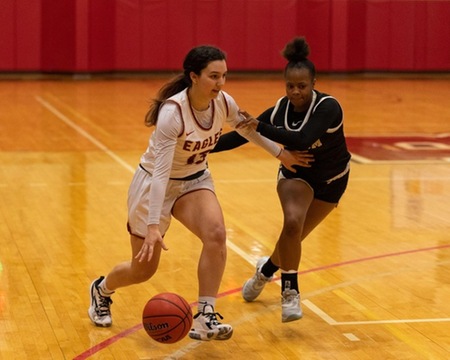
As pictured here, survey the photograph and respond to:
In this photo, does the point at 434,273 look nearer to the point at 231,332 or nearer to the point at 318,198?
the point at 318,198

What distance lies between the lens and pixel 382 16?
86.2 feet

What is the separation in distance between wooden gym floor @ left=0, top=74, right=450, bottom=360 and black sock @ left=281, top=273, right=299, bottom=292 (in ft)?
0.88

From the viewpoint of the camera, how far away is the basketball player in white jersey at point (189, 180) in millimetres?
6043

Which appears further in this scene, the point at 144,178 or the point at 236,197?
the point at 236,197

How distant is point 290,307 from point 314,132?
3.74 ft

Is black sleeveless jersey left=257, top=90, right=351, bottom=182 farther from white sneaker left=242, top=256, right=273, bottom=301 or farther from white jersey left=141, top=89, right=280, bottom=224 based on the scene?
white sneaker left=242, top=256, right=273, bottom=301

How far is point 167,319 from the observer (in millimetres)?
5914

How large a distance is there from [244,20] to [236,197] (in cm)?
1478

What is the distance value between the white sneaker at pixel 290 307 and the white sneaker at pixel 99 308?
114 centimetres

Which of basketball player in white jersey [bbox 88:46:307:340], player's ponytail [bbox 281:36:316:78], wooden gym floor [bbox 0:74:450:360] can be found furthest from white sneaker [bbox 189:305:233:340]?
player's ponytail [bbox 281:36:316:78]

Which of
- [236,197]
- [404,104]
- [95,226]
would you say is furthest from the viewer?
[404,104]

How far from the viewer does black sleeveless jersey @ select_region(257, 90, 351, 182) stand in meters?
6.69

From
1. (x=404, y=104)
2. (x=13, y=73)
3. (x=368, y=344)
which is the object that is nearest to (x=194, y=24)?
(x=13, y=73)

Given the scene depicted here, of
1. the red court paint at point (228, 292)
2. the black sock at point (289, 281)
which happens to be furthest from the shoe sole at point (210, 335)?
the black sock at point (289, 281)
